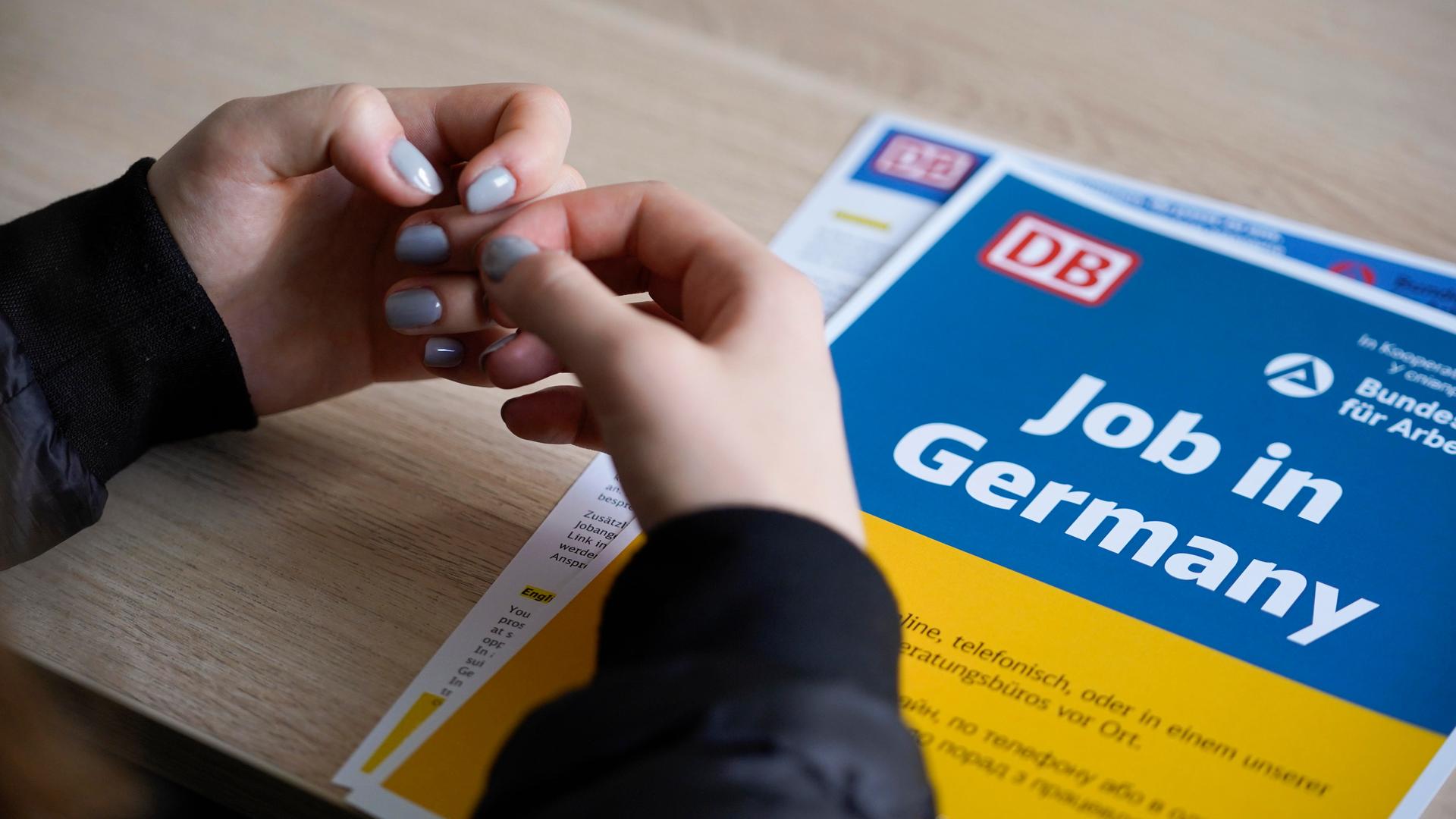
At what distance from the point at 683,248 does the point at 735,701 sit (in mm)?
237

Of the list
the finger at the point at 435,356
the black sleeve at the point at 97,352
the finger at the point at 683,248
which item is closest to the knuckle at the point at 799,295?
the finger at the point at 683,248

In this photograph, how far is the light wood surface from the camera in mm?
519

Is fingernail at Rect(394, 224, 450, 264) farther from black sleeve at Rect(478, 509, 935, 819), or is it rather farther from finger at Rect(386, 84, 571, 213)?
black sleeve at Rect(478, 509, 935, 819)

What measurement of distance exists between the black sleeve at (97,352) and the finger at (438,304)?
104 millimetres

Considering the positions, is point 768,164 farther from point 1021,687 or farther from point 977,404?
point 1021,687

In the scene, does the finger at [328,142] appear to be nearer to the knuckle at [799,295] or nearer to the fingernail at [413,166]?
the fingernail at [413,166]

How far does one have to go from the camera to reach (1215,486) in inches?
23.8

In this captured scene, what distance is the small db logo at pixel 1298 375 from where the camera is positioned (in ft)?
2.18

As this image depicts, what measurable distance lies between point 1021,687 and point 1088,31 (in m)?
0.68

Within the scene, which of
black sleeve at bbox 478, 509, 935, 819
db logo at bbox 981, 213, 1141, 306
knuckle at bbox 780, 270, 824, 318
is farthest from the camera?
db logo at bbox 981, 213, 1141, 306

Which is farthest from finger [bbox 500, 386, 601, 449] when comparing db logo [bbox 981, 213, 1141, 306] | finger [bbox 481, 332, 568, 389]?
db logo [bbox 981, 213, 1141, 306]

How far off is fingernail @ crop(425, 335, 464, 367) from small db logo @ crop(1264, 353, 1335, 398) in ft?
1.52

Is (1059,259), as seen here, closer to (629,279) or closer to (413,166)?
(629,279)

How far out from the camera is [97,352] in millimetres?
591
